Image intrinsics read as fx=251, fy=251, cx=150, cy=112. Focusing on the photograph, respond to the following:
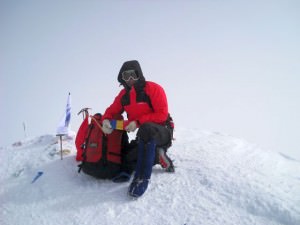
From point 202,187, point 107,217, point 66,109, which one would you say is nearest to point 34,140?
point 66,109

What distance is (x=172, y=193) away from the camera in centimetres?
381

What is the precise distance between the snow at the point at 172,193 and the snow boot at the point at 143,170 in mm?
133

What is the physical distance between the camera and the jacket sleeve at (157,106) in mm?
4148

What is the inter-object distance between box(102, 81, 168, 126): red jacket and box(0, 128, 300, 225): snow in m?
1.04

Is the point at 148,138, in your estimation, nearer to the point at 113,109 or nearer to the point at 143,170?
the point at 143,170

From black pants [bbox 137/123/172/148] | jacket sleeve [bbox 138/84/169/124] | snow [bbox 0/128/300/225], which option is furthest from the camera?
jacket sleeve [bbox 138/84/169/124]

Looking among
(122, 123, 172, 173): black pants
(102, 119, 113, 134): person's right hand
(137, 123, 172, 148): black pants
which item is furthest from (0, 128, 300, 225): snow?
(102, 119, 113, 134): person's right hand

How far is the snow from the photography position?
3283mm

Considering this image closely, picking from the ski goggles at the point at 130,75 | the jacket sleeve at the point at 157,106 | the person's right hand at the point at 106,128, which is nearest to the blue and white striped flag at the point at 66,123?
the person's right hand at the point at 106,128

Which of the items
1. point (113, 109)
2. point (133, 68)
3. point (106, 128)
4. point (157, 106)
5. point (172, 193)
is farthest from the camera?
point (113, 109)

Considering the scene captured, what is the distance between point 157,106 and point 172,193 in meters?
1.42

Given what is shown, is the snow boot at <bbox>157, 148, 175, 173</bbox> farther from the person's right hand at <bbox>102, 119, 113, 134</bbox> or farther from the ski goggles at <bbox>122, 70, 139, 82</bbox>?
the ski goggles at <bbox>122, 70, 139, 82</bbox>

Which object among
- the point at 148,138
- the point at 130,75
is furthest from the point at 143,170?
the point at 130,75

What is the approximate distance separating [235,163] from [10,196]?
4113 millimetres
